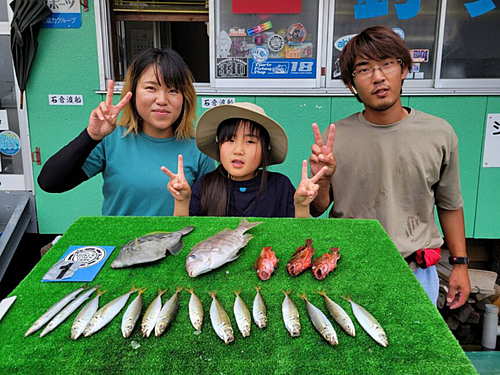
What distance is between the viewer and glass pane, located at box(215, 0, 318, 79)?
467 cm

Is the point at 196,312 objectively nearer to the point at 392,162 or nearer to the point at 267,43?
the point at 392,162

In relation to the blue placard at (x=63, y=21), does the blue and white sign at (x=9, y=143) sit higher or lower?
lower

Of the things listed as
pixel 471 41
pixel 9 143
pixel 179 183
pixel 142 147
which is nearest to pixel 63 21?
pixel 9 143

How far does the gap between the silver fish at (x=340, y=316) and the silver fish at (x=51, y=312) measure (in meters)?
0.95

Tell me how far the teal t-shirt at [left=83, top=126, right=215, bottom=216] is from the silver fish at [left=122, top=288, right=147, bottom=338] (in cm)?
124

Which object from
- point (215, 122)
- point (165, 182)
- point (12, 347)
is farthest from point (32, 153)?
point (12, 347)

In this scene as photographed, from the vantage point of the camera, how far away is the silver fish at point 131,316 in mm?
1237

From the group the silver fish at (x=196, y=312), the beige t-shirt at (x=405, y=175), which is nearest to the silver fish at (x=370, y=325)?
the silver fish at (x=196, y=312)

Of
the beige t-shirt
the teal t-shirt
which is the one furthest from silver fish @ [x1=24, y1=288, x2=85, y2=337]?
the beige t-shirt

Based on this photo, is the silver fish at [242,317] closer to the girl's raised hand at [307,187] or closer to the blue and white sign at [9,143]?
the girl's raised hand at [307,187]

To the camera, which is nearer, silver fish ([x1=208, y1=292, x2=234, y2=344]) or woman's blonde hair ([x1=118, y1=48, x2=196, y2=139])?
silver fish ([x1=208, y1=292, x2=234, y2=344])

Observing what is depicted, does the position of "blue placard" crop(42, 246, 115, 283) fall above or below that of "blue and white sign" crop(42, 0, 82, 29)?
below

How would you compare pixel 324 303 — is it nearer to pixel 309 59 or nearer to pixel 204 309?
pixel 204 309

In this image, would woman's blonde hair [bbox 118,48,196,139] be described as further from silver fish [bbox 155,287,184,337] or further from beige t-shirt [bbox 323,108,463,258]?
silver fish [bbox 155,287,184,337]
